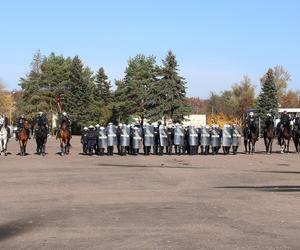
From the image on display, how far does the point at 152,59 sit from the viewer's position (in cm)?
11519

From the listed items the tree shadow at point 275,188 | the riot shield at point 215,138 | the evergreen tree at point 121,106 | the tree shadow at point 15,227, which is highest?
the evergreen tree at point 121,106

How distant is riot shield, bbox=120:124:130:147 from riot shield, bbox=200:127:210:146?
3.98 m

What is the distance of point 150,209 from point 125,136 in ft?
72.1

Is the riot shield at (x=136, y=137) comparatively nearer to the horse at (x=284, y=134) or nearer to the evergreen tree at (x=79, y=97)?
the horse at (x=284, y=134)

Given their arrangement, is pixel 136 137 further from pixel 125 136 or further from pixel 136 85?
pixel 136 85

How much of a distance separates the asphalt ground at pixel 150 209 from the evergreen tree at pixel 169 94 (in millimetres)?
65370

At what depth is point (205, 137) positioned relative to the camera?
117 ft

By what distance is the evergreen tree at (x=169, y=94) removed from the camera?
290 feet

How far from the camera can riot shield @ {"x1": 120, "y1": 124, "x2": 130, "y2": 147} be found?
3503cm

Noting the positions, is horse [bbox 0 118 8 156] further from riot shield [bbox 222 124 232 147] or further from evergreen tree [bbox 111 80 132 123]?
evergreen tree [bbox 111 80 132 123]

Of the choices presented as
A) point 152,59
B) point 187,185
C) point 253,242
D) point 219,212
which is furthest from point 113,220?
point 152,59

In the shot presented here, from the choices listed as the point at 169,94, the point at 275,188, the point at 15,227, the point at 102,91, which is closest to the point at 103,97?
the point at 102,91

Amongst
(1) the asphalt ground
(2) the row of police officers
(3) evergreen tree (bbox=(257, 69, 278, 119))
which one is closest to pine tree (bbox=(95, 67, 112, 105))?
(3) evergreen tree (bbox=(257, 69, 278, 119))

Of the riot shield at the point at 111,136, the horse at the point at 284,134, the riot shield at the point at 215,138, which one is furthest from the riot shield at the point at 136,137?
the horse at the point at 284,134
